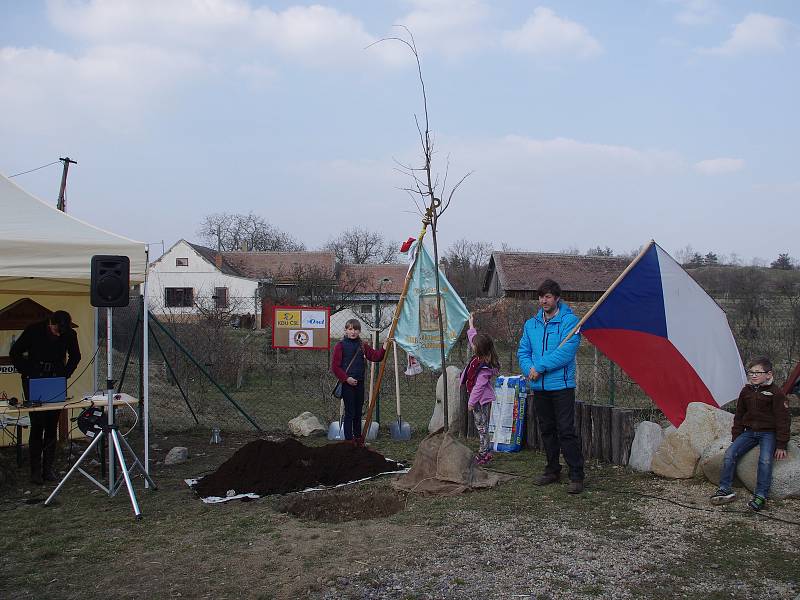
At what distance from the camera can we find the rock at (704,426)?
268 inches

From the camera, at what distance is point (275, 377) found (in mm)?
13758

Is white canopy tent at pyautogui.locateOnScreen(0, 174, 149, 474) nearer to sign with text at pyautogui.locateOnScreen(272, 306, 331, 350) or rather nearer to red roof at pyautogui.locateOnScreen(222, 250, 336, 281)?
sign with text at pyautogui.locateOnScreen(272, 306, 331, 350)

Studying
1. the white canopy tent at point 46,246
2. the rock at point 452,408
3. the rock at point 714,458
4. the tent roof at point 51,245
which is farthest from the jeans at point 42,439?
the rock at point 714,458

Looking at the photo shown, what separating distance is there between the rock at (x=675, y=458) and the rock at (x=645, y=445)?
10 cm

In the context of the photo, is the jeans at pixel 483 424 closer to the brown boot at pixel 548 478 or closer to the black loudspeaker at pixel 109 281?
the brown boot at pixel 548 478

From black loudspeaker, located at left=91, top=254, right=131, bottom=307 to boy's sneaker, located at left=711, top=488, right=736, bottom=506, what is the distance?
5.41 meters

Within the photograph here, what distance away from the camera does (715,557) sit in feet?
15.3

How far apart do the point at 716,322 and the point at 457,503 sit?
351cm

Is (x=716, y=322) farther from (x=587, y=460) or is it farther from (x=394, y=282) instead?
(x=394, y=282)

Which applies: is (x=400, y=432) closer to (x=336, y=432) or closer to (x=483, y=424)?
(x=336, y=432)

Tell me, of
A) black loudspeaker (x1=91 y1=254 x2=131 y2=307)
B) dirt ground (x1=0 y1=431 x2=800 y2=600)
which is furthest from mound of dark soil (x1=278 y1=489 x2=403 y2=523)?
black loudspeaker (x1=91 y1=254 x2=131 y2=307)

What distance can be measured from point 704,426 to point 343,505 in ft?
11.8

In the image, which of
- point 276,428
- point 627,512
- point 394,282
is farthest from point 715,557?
Result: point 394,282

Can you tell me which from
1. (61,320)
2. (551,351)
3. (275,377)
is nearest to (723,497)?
(551,351)
